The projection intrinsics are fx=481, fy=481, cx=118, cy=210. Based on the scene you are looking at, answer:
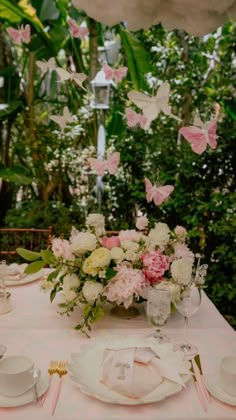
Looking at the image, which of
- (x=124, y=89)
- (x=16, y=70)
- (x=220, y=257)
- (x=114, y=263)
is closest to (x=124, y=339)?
(x=114, y=263)

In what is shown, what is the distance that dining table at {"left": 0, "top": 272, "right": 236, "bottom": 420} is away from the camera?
1.09m

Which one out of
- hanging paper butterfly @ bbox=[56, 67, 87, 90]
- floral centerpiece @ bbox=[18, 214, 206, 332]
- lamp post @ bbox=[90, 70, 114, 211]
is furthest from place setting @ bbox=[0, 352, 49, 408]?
lamp post @ bbox=[90, 70, 114, 211]

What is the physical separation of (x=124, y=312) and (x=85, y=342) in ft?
0.77

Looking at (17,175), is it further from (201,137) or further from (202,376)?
(202,376)

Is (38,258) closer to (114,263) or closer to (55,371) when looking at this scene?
(114,263)

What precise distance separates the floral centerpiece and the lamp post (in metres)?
1.37

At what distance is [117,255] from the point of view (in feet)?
5.13

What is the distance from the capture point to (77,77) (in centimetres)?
160

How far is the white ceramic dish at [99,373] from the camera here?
112 centimetres

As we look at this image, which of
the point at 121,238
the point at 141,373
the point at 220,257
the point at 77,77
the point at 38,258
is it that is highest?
the point at 77,77

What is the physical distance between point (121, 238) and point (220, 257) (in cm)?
143

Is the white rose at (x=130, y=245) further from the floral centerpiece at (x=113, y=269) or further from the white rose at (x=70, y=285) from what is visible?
the white rose at (x=70, y=285)

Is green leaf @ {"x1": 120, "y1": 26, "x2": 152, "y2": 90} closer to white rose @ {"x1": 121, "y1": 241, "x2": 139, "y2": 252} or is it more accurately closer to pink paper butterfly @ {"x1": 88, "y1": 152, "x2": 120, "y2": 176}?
pink paper butterfly @ {"x1": 88, "y1": 152, "x2": 120, "y2": 176}

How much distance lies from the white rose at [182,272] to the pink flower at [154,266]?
0.04 m
